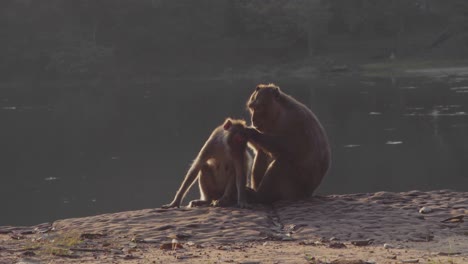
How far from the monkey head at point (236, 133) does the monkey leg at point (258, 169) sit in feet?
1.30

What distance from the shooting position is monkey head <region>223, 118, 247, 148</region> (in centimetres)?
942

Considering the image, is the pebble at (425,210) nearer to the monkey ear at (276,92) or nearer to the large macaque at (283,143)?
the large macaque at (283,143)

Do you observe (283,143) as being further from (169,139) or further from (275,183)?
(169,139)

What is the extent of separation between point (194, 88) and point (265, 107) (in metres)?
53.2

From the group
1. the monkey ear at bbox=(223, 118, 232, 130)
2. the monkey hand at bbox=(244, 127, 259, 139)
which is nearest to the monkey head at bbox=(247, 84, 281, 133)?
the monkey hand at bbox=(244, 127, 259, 139)

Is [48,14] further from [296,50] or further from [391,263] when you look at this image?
[391,263]

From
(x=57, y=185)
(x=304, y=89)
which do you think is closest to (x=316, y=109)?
(x=304, y=89)

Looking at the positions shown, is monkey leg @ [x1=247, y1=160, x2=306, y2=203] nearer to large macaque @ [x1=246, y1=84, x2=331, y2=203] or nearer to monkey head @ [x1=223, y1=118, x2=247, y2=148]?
large macaque @ [x1=246, y1=84, x2=331, y2=203]

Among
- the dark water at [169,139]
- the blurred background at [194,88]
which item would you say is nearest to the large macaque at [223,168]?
the blurred background at [194,88]

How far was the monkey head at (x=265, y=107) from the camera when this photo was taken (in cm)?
945

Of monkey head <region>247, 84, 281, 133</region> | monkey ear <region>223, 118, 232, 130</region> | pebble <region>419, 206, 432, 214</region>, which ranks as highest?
monkey head <region>247, 84, 281, 133</region>

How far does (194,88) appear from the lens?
62531 millimetres

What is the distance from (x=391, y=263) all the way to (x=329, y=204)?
2866 millimetres

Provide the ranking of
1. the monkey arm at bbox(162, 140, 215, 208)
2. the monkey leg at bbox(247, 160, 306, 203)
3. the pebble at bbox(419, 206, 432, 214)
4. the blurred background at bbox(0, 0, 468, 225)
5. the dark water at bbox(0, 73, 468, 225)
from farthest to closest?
the blurred background at bbox(0, 0, 468, 225)
the dark water at bbox(0, 73, 468, 225)
the monkey arm at bbox(162, 140, 215, 208)
the monkey leg at bbox(247, 160, 306, 203)
the pebble at bbox(419, 206, 432, 214)
